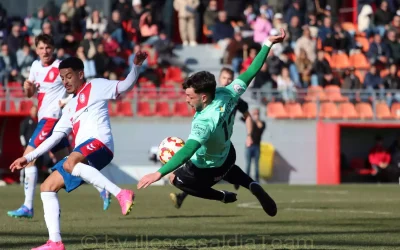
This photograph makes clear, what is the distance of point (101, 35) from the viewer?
2747 centimetres

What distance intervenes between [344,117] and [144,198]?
993 cm

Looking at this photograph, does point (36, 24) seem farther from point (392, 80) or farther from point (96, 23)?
point (392, 80)

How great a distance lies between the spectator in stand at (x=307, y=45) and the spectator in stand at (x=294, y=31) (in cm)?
66

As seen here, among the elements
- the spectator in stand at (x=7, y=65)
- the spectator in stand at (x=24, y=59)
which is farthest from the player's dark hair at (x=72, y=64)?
the spectator in stand at (x=24, y=59)

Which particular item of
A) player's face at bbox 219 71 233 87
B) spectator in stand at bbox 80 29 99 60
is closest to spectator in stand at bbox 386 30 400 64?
spectator in stand at bbox 80 29 99 60

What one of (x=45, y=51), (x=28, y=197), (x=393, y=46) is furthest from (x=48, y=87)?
(x=393, y=46)

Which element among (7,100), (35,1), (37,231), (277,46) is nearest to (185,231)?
(37,231)

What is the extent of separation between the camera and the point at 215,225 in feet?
38.0

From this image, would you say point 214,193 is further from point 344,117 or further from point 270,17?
point 270,17

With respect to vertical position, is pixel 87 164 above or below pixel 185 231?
above

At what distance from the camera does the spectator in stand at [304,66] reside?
27.3 m

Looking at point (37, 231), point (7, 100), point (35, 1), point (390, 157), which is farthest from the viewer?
point (35, 1)

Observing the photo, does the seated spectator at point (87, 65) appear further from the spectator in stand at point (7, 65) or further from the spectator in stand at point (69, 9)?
the spectator in stand at point (69, 9)

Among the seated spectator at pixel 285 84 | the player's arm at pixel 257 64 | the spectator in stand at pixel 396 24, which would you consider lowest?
the seated spectator at pixel 285 84
